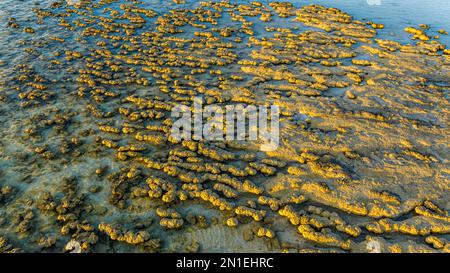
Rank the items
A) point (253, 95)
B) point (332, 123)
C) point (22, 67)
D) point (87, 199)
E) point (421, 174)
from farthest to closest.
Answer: point (22, 67), point (253, 95), point (332, 123), point (421, 174), point (87, 199)

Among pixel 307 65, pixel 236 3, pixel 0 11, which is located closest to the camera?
pixel 307 65

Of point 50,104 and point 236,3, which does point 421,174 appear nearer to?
point 50,104

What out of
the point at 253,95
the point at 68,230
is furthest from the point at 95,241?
the point at 253,95

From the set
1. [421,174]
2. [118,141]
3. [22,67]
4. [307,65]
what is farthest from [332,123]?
[22,67]

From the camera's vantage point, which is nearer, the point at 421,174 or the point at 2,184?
the point at 2,184

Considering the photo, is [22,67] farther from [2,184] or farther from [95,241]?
[95,241]
